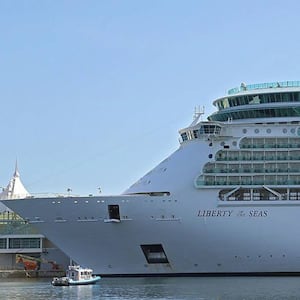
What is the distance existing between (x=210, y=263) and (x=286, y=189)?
5.78 meters

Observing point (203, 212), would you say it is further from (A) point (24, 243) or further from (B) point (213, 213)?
(A) point (24, 243)

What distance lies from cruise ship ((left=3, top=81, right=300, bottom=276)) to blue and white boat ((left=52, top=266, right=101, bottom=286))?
0.52m

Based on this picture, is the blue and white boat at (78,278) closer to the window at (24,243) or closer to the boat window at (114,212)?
the boat window at (114,212)

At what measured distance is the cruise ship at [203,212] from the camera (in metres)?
53.1

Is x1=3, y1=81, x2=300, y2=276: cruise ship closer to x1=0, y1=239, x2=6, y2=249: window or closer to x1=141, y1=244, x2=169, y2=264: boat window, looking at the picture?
x1=141, y1=244, x2=169, y2=264: boat window

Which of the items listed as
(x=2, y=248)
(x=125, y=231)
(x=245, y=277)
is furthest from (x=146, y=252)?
(x=2, y=248)

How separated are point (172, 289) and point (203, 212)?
5868 millimetres

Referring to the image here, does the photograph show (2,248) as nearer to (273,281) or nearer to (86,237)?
(86,237)

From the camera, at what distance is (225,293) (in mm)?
46094

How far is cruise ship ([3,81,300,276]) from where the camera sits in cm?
5309

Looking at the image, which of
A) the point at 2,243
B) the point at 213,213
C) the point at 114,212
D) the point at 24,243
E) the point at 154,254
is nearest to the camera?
the point at 213,213

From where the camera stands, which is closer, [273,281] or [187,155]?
[273,281]

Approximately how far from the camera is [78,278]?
5578 cm

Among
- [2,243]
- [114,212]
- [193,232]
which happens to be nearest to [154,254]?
[193,232]
